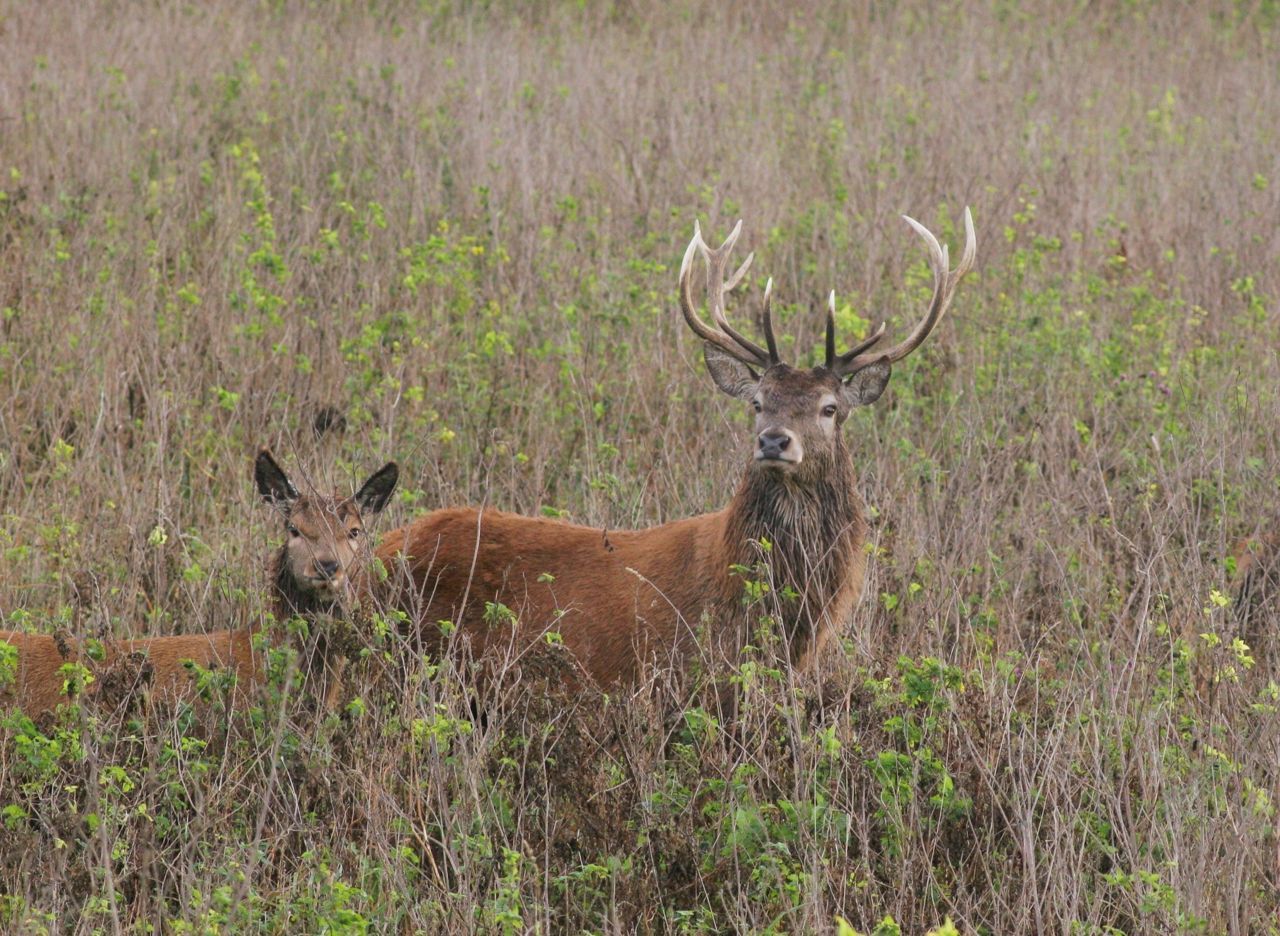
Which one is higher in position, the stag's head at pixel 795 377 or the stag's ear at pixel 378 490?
the stag's head at pixel 795 377

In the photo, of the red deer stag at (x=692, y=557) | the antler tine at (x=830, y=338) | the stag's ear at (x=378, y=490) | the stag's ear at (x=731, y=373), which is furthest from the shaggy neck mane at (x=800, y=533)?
the stag's ear at (x=378, y=490)

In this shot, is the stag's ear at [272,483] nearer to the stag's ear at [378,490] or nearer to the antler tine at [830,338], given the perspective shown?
the stag's ear at [378,490]

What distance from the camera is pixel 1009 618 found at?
5695mm

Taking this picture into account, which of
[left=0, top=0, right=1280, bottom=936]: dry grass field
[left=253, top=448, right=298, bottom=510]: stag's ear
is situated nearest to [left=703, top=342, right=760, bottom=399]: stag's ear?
[left=0, top=0, right=1280, bottom=936]: dry grass field

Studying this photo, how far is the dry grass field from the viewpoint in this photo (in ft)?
14.4

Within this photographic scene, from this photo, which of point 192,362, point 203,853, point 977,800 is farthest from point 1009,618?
point 192,362

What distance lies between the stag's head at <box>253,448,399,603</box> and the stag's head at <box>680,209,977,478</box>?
1286 mm

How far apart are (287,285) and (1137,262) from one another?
495cm

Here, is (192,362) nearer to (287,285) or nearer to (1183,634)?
(287,285)

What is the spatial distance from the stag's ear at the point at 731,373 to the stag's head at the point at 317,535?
131 cm

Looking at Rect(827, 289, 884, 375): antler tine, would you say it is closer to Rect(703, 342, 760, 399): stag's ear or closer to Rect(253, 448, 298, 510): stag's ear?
Rect(703, 342, 760, 399): stag's ear

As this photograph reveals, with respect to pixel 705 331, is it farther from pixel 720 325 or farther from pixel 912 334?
pixel 912 334

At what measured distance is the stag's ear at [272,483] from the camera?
5.54 meters

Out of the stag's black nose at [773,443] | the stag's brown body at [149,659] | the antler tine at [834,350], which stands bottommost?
the stag's brown body at [149,659]
